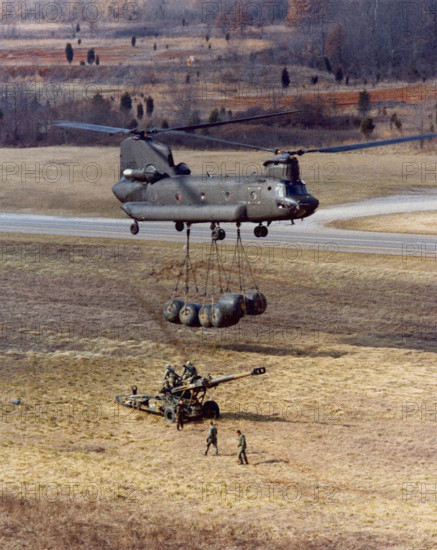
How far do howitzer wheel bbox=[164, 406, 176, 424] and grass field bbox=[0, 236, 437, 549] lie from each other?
0.52m

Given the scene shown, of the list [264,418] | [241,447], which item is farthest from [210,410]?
[241,447]

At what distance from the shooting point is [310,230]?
238ft

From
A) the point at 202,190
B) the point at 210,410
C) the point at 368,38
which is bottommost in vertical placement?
the point at 210,410

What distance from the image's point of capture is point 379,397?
42.8 m

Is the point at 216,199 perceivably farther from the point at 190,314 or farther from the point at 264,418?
the point at 264,418

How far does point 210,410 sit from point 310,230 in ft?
114

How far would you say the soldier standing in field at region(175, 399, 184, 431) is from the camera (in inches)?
1543

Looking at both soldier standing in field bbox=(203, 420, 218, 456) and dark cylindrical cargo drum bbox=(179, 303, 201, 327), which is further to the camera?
dark cylindrical cargo drum bbox=(179, 303, 201, 327)

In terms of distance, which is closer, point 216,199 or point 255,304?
point 216,199

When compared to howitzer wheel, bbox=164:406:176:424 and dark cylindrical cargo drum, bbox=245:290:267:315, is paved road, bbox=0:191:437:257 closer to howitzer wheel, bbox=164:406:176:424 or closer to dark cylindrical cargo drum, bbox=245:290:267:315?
→ dark cylindrical cargo drum, bbox=245:290:267:315

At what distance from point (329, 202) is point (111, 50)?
361ft

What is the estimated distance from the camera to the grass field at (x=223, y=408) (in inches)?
1160

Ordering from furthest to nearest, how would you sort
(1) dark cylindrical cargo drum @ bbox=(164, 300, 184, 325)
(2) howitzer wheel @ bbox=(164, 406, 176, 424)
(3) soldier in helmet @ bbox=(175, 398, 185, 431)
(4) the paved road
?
(4) the paved road, (1) dark cylindrical cargo drum @ bbox=(164, 300, 184, 325), (2) howitzer wheel @ bbox=(164, 406, 176, 424), (3) soldier in helmet @ bbox=(175, 398, 185, 431)

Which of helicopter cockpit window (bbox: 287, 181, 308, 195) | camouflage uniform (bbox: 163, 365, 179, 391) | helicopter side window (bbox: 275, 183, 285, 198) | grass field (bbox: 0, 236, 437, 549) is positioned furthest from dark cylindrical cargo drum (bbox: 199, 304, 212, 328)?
helicopter cockpit window (bbox: 287, 181, 308, 195)
